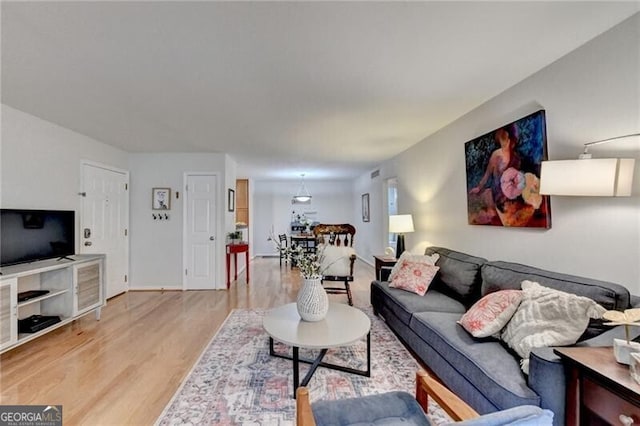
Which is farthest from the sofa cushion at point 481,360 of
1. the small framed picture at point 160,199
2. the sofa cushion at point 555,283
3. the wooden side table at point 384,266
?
the small framed picture at point 160,199

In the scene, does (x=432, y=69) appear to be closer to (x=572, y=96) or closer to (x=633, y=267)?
(x=572, y=96)

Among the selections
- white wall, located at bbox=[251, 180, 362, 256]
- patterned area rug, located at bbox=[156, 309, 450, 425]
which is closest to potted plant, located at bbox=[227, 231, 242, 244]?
patterned area rug, located at bbox=[156, 309, 450, 425]

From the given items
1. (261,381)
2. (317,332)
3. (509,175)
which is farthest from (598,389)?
(261,381)

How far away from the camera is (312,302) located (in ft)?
7.97

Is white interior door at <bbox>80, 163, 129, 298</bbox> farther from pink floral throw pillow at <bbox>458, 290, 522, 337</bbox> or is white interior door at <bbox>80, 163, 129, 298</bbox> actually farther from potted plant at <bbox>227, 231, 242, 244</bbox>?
pink floral throw pillow at <bbox>458, 290, 522, 337</bbox>

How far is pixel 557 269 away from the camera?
2242mm

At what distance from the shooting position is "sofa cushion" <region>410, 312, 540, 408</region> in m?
1.51

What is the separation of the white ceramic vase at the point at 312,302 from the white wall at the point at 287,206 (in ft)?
23.3

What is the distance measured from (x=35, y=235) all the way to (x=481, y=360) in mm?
4222

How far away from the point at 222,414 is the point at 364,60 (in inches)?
102

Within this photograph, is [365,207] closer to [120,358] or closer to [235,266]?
[235,266]

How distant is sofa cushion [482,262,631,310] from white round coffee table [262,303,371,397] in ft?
3.69

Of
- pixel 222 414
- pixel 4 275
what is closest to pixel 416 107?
pixel 222 414

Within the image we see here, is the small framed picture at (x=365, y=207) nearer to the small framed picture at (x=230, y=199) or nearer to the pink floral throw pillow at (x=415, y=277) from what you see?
the small framed picture at (x=230, y=199)
